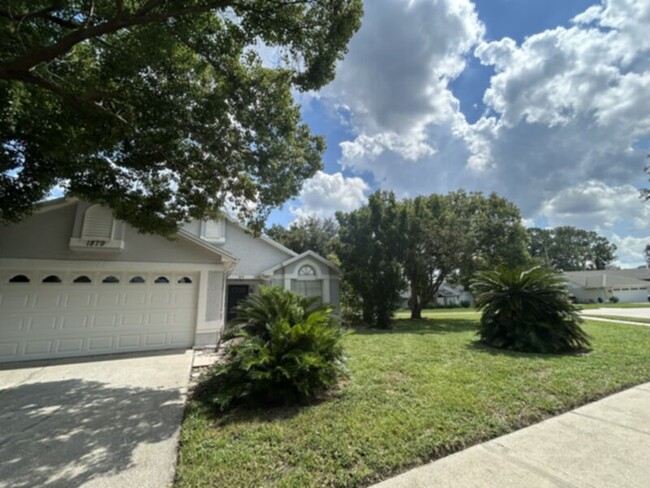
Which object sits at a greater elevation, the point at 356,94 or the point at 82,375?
the point at 356,94

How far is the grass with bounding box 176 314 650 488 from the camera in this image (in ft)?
8.86

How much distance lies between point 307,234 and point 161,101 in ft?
82.1

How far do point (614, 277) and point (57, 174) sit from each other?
57891mm

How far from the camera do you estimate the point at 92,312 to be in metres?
7.93

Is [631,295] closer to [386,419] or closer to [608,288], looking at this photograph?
[608,288]

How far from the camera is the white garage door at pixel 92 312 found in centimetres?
731

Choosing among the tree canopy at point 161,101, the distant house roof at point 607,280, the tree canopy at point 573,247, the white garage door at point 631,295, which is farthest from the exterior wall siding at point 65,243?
the tree canopy at point 573,247

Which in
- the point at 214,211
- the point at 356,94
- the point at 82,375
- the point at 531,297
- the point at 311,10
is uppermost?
the point at 356,94

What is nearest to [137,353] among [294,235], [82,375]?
[82,375]

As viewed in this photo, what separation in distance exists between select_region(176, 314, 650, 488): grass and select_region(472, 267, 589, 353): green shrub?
1.25 metres

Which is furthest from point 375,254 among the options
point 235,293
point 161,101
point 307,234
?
point 307,234

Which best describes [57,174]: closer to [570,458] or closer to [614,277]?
[570,458]

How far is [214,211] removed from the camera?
775 centimetres

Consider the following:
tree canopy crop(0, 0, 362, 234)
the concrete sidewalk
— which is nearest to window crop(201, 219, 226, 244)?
tree canopy crop(0, 0, 362, 234)
